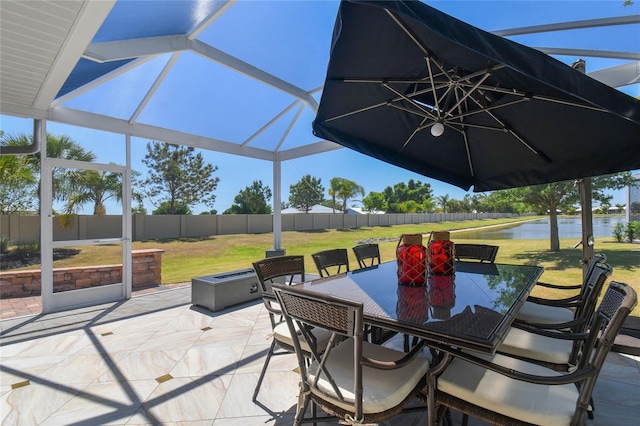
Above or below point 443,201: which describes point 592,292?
below

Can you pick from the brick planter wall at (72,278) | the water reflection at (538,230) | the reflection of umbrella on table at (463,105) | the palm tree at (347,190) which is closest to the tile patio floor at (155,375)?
the brick planter wall at (72,278)

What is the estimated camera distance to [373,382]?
1407 millimetres

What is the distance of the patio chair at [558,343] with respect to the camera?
1.72 meters

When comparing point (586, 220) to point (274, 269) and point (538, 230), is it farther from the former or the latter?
point (274, 269)

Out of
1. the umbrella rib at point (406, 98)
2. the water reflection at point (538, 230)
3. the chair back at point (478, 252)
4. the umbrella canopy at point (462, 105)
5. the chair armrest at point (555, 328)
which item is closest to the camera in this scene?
the umbrella canopy at point (462, 105)

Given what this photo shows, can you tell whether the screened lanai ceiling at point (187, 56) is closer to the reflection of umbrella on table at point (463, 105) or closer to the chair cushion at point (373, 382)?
the reflection of umbrella on table at point (463, 105)

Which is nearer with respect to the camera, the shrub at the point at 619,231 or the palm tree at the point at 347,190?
the shrub at the point at 619,231

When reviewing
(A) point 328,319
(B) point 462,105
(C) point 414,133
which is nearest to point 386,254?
(C) point 414,133

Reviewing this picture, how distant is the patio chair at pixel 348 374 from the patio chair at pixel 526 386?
0.13 metres

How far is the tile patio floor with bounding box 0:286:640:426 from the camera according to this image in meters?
1.94

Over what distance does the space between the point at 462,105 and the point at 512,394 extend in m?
1.94

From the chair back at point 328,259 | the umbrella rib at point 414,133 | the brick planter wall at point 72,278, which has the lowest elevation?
the brick planter wall at point 72,278

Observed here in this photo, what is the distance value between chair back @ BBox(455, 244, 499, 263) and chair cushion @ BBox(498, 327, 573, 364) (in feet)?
4.77

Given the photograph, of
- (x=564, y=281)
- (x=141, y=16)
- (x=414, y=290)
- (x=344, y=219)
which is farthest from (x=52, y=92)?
(x=344, y=219)
